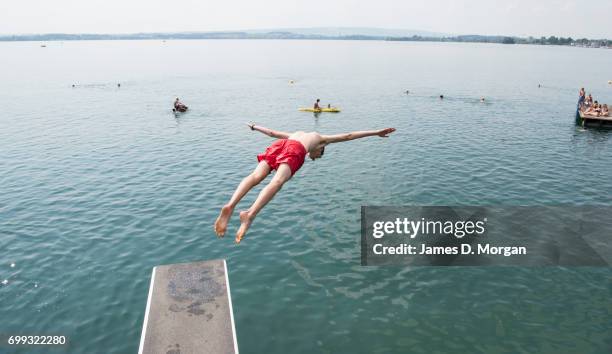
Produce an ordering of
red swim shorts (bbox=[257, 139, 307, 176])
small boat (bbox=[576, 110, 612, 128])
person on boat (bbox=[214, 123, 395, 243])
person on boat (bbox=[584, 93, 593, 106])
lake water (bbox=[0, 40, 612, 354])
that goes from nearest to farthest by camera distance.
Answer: person on boat (bbox=[214, 123, 395, 243]), red swim shorts (bbox=[257, 139, 307, 176]), lake water (bbox=[0, 40, 612, 354]), small boat (bbox=[576, 110, 612, 128]), person on boat (bbox=[584, 93, 593, 106])

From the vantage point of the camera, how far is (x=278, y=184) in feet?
36.8

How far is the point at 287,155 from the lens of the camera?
12062 mm

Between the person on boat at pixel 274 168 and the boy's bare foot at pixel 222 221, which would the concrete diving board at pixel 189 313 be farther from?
the person on boat at pixel 274 168

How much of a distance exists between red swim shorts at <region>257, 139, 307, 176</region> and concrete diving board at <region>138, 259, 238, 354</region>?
5.49 meters

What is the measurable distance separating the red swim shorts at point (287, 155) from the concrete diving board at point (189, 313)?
18.0 feet

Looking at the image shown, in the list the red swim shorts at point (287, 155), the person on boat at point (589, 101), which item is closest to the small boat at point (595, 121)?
the person on boat at point (589, 101)

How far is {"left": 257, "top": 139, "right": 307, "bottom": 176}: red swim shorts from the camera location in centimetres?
1201

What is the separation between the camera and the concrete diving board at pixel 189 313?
12625 millimetres

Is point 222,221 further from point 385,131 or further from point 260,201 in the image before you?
point 385,131

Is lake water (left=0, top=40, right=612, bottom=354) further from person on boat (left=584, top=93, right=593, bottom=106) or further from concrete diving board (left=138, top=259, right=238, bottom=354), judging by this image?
person on boat (left=584, top=93, right=593, bottom=106)

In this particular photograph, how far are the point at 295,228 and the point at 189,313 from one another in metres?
13.9

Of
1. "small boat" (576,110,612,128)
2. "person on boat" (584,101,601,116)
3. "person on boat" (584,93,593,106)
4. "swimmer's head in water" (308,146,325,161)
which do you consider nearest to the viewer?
"swimmer's head in water" (308,146,325,161)

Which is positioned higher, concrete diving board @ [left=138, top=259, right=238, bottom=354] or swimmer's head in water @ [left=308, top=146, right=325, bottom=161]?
swimmer's head in water @ [left=308, top=146, right=325, bottom=161]

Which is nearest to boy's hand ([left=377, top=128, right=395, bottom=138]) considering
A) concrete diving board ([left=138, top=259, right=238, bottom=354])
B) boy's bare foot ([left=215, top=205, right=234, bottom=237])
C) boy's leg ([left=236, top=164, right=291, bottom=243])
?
boy's leg ([left=236, top=164, right=291, bottom=243])
